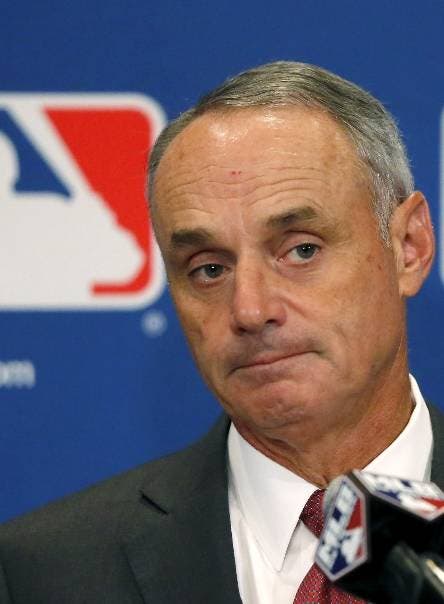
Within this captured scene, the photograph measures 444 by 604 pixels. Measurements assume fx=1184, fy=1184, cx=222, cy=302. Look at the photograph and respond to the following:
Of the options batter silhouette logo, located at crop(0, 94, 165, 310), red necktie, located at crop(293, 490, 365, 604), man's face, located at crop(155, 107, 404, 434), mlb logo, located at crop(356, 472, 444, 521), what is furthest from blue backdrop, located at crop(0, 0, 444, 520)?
mlb logo, located at crop(356, 472, 444, 521)

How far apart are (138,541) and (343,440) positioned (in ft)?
1.06

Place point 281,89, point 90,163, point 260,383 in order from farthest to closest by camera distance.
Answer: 1. point 90,163
2. point 281,89
3. point 260,383

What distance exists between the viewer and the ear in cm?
170

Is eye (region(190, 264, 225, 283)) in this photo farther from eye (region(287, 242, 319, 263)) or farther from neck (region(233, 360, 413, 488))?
neck (region(233, 360, 413, 488))

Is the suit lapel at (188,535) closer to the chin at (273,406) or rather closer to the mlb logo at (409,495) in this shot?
the chin at (273,406)

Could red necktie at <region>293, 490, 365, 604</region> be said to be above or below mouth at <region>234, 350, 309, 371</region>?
below

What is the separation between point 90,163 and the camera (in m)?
2.08

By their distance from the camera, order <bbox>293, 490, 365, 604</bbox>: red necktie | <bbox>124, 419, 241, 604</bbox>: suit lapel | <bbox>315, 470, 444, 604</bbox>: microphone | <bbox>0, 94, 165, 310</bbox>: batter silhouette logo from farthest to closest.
Answer: <bbox>0, 94, 165, 310</bbox>: batter silhouette logo → <bbox>124, 419, 241, 604</bbox>: suit lapel → <bbox>293, 490, 365, 604</bbox>: red necktie → <bbox>315, 470, 444, 604</bbox>: microphone

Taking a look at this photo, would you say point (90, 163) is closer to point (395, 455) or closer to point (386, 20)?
point (386, 20)

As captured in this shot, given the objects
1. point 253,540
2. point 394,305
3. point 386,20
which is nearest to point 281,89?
point 394,305

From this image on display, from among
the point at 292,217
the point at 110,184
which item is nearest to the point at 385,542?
the point at 292,217

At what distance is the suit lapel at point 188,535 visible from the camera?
160 centimetres

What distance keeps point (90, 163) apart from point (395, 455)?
0.78 m

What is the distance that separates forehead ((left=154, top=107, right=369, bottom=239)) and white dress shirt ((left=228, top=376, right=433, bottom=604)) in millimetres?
368
